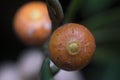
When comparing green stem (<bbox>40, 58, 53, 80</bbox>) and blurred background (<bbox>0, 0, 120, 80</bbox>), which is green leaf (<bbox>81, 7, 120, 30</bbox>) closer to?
blurred background (<bbox>0, 0, 120, 80</bbox>)

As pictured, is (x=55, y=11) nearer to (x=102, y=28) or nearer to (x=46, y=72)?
(x=46, y=72)

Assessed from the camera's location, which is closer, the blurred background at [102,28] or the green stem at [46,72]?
the green stem at [46,72]

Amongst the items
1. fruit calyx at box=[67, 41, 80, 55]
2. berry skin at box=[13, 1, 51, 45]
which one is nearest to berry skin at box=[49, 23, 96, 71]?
fruit calyx at box=[67, 41, 80, 55]

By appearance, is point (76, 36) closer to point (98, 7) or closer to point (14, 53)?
point (98, 7)

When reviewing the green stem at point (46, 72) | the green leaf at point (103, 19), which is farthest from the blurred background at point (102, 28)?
the green stem at point (46, 72)

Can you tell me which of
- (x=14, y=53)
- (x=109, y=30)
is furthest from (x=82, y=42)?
(x=14, y=53)

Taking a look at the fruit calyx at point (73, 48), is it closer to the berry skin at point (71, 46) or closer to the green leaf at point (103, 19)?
the berry skin at point (71, 46)

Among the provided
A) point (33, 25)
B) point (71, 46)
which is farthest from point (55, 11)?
point (33, 25)
